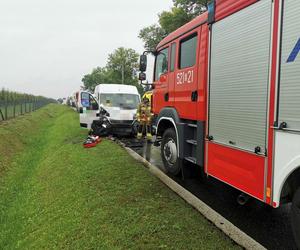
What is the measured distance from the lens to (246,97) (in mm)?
4051

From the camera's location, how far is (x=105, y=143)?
39.5 feet

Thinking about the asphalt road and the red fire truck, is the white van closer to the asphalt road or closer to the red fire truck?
the asphalt road

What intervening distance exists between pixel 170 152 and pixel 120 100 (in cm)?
856

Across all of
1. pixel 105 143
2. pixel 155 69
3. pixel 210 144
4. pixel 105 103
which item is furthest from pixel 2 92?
pixel 210 144

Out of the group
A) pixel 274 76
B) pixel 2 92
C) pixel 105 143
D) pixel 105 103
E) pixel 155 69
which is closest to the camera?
pixel 274 76

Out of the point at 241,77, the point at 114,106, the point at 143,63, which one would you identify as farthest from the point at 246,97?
the point at 114,106

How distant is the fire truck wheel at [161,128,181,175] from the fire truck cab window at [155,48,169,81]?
4.31 feet

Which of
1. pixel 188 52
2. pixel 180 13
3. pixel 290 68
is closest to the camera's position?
pixel 290 68

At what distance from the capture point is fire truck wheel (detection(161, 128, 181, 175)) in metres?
6.76

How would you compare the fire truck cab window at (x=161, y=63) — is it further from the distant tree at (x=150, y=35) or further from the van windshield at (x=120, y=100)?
the distant tree at (x=150, y=35)

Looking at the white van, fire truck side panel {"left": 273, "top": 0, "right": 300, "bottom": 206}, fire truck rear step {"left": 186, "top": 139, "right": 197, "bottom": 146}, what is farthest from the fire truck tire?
the white van

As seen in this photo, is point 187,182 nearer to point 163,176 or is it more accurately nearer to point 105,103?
point 163,176

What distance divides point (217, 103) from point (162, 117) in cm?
250

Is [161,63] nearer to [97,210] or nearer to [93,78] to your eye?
[97,210]
